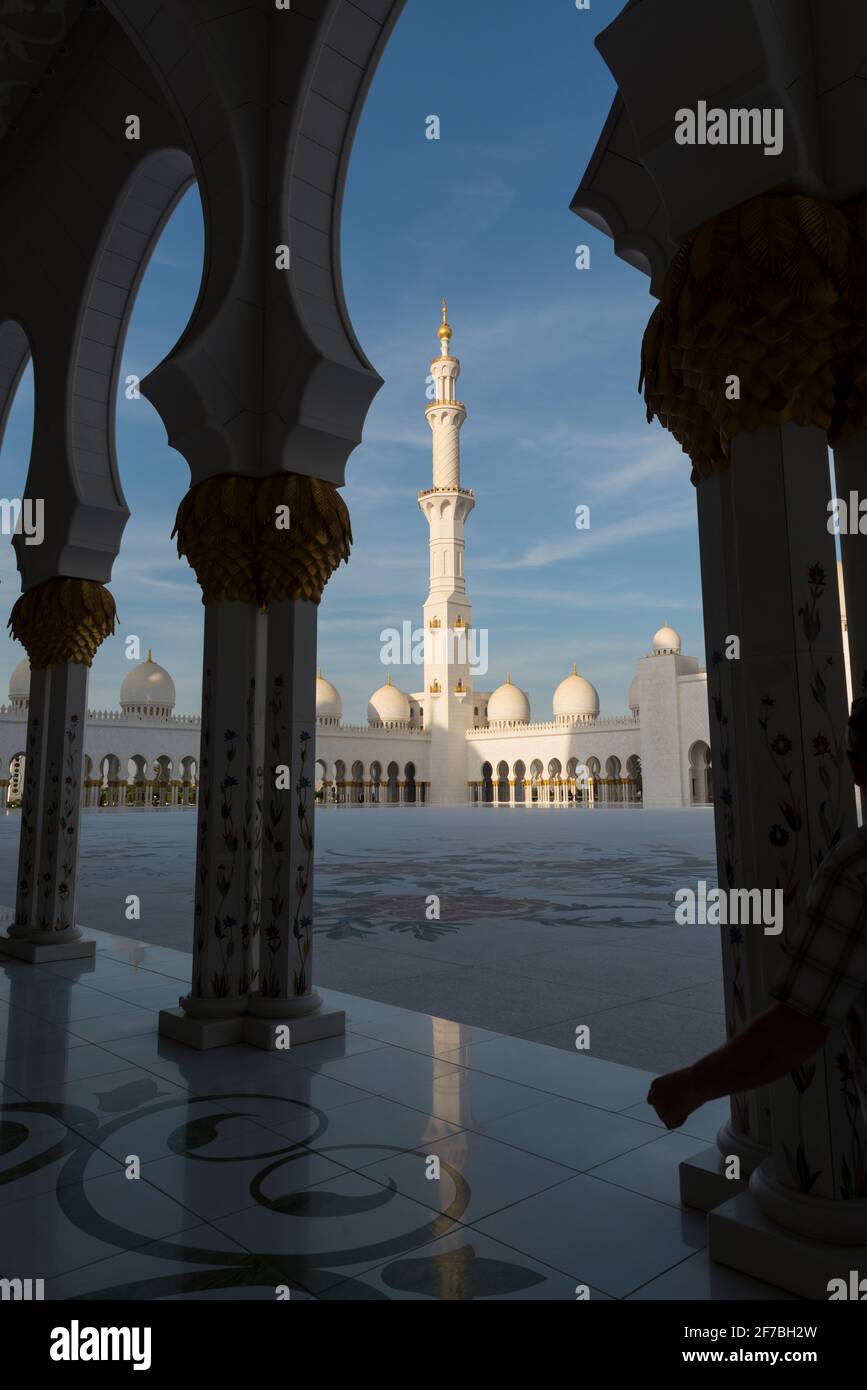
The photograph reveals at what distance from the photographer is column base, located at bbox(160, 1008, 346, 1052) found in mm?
2293

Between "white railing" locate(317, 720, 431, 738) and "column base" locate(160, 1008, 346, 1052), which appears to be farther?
"white railing" locate(317, 720, 431, 738)

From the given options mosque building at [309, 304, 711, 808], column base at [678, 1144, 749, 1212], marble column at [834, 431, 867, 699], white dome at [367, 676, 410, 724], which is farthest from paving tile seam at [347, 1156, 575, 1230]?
white dome at [367, 676, 410, 724]

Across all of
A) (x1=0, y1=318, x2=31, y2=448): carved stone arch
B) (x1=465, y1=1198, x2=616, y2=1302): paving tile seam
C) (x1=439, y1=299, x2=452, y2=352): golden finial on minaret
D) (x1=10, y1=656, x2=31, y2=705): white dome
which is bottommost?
(x1=465, y1=1198, x2=616, y2=1302): paving tile seam

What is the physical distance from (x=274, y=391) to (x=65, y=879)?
2283mm

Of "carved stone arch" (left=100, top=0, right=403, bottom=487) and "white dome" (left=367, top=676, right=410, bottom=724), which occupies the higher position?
"white dome" (left=367, top=676, right=410, bottom=724)

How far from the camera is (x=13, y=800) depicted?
22.3 m

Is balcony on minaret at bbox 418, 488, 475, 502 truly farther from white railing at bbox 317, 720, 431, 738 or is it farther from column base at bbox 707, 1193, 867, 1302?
column base at bbox 707, 1193, 867, 1302

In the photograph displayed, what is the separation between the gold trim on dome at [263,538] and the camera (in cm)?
250

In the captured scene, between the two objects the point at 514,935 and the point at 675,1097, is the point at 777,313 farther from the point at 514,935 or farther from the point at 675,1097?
the point at 514,935

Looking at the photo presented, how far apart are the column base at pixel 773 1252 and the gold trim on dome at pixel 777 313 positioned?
1123 mm

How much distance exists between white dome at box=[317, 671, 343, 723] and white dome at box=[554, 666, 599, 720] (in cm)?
774

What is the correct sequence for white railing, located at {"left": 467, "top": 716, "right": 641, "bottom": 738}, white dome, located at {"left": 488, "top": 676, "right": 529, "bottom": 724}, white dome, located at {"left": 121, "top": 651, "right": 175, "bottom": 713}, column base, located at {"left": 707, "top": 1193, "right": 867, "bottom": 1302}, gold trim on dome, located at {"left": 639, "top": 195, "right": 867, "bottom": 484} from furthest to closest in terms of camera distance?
white dome, located at {"left": 488, "top": 676, "right": 529, "bottom": 724} < white dome, located at {"left": 121, "top": 651, "right": 175, "bottom": 713} < white railing, located at {"left": 467, "top": 716, "right": 641, "bottom": 738} < gold trim on dome, located at {"left": 639, "top": 195, "right": 867, "bottom": 484} < column base, located at {"left": 707, "top": 1193, "right": 867, "bottom": 1302}

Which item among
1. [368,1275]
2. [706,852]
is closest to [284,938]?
[368,1275]
